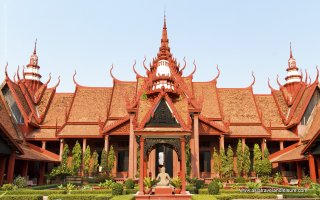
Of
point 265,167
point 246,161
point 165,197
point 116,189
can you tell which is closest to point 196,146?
point 246,161

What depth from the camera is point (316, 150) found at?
60.3ft

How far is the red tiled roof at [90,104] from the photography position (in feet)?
90.5

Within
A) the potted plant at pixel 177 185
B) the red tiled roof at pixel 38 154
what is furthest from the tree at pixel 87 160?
the potted plant at pixel 177 185

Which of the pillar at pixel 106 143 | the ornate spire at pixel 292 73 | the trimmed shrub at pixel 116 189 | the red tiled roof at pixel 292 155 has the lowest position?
the trimmed shrub at pixel 116 189

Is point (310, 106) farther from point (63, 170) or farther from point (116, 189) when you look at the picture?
point (63, 170)

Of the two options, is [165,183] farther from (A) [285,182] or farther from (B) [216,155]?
(A) [285,182]

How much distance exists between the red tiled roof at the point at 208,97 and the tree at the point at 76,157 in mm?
10939

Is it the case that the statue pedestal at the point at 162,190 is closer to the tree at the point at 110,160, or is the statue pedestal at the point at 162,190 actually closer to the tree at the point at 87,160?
the tree at the point at 110,160

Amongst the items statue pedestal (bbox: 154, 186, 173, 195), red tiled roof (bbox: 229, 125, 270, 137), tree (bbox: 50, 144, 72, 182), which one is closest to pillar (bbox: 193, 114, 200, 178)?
red tiled roof (bbox: 229, 125, 270, 137)

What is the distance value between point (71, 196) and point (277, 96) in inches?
936

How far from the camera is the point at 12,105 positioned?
1024 inches

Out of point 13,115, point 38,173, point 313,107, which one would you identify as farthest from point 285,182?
point 13,115

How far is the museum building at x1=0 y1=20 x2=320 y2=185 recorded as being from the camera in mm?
22000

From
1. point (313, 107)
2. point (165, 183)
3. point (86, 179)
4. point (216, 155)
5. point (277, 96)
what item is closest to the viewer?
point (165, 183)
